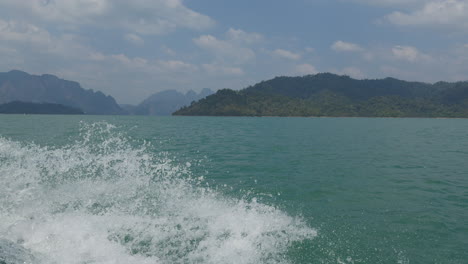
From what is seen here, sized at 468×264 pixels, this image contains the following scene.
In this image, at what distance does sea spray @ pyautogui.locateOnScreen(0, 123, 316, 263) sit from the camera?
30.4 ft

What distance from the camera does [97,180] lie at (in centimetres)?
1803

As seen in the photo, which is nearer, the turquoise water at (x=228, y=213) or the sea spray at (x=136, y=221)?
the sea spray at (x=136, y=221)

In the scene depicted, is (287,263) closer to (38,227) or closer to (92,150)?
(38,227)

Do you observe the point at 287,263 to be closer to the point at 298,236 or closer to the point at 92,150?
the point at 298,236

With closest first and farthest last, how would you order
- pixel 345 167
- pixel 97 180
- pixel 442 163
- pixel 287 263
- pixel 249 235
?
pixel 287 263 → pixel 249 235 → pixel 97 180 → pixel 345 167 → pixel 442 163

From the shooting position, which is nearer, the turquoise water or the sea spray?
the sea spray

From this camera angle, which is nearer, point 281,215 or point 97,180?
point 281,215

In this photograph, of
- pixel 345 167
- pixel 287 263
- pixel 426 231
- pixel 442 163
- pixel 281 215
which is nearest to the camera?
pixel 287 263

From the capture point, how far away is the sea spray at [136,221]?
30.4 ft

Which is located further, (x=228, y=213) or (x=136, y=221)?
(x=228, y=213)

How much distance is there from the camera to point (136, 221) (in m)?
11.7

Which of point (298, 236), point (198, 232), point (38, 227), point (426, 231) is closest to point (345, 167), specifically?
point (426, 231)

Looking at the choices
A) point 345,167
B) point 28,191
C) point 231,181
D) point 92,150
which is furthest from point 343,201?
point 92,150

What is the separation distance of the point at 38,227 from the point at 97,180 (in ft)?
24.3
